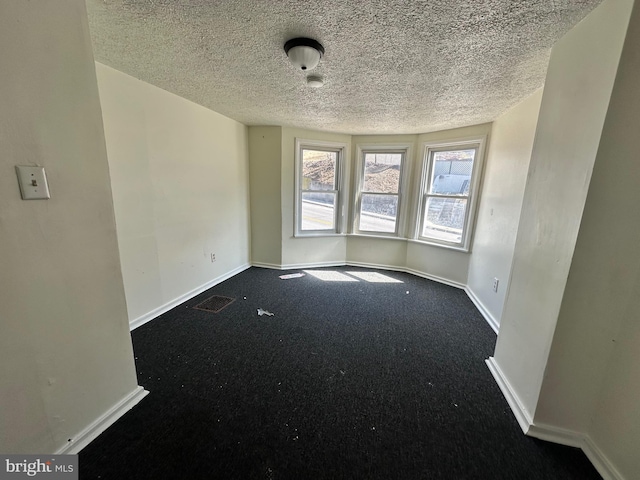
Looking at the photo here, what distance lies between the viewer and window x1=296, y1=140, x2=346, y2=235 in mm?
3845

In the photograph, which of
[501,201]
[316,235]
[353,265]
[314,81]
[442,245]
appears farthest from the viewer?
[353,265]

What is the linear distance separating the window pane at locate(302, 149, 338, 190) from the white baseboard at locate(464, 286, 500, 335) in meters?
2.46

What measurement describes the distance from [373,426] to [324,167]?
11.2 feet

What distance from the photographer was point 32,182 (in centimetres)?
98

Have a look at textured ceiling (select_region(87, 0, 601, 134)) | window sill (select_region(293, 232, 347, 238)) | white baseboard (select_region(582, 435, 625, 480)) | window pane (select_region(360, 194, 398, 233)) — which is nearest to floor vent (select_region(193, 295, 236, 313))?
window sill (select_region(293, 232, 347, 238))

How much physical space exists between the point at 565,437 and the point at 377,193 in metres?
3.27

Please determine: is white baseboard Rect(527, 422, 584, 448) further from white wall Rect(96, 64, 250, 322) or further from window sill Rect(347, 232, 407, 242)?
white wall Rect(96, 64, 250, 322)

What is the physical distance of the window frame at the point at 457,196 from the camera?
10.2ft

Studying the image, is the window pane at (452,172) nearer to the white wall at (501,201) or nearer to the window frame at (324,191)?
the white wall at (501,201)

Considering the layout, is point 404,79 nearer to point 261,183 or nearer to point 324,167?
point 324,167

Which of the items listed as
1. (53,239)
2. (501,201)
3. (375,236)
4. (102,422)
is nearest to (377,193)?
(375,236)

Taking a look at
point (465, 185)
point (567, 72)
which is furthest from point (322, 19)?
point (465, 185)

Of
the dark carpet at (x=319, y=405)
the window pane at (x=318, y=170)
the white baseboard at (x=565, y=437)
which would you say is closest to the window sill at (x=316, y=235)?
the window pane at (x=318, y=170)

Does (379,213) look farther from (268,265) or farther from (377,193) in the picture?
(268,265)
